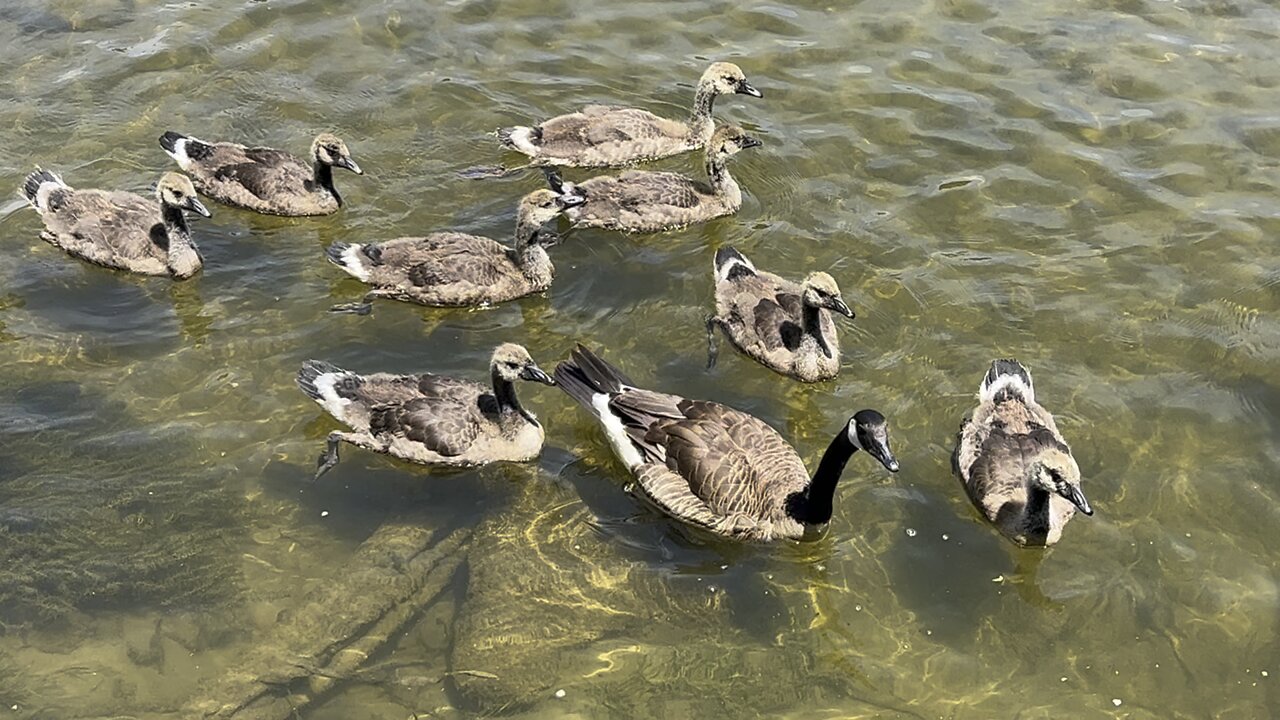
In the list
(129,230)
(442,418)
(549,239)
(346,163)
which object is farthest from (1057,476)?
(129,230)

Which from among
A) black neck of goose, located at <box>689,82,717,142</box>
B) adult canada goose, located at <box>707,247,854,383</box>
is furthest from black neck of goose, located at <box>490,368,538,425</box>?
black neck of goose, located at <box>689,82,717,142</box>

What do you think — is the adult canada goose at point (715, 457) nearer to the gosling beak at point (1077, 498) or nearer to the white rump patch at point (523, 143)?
the gosling beak at point (1077, 498)

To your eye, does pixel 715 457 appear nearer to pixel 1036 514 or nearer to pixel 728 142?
pixel 1036 514

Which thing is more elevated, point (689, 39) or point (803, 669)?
point (689, 39)

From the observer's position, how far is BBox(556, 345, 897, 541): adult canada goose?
9172mm

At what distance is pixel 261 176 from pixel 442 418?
505 cm

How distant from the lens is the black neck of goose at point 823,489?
906 cm

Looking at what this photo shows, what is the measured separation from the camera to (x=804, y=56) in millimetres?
16453

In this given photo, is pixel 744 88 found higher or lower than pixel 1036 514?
higher

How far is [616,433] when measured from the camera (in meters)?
10.1

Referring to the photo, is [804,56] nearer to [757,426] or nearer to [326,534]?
[757,426]

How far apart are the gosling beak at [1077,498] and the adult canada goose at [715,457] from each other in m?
1.53

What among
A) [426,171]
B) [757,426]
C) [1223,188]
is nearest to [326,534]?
[757,426]

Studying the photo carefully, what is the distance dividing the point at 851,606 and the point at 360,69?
11.3 meters
